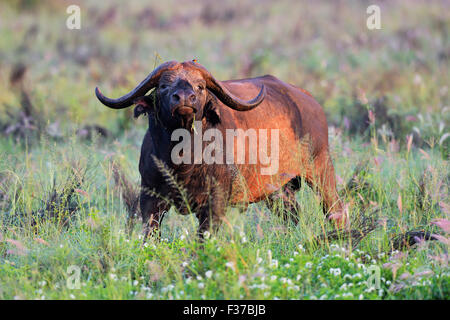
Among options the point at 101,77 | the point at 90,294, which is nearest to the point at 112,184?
the point at 90,294

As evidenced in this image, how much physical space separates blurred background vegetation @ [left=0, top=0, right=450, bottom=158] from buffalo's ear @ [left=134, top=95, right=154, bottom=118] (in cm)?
347

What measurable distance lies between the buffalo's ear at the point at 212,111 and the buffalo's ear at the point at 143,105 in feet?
1.56

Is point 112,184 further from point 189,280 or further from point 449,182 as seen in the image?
point 449,182

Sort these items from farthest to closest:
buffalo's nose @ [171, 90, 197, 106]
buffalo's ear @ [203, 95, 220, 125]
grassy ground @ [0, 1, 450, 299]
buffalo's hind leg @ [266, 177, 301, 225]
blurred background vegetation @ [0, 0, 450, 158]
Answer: blurred background vegetation @ [0, 0, 450, 158], buffalo's hind leg @ [266, 177, 301, 225], buffalo's ear @ [203, 95, 220, 125], buffalo's nose @ [171, 90, 197, 106], grassy ground @ [0, 1, 450, 299]

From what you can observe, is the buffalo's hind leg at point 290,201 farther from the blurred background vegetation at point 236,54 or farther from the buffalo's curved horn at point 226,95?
the blurred background vegetation at point 236,54

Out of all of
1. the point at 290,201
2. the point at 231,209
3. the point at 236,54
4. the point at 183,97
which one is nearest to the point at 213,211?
the point at 231,209

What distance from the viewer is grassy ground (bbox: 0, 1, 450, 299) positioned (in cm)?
479

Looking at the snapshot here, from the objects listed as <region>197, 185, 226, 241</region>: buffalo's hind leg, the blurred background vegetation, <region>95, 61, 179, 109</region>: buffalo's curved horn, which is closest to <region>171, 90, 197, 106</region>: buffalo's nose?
<region>95, 61, 179, 109</region>: buffalo's curved horn

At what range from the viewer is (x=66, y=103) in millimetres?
12391

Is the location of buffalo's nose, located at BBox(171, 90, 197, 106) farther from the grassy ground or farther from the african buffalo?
the grassy ground

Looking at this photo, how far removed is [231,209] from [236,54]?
1113 cm

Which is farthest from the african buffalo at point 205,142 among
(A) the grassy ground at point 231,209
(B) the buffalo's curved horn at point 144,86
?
(A) the grassy ground at point 231,209

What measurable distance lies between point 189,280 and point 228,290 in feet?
0.99
